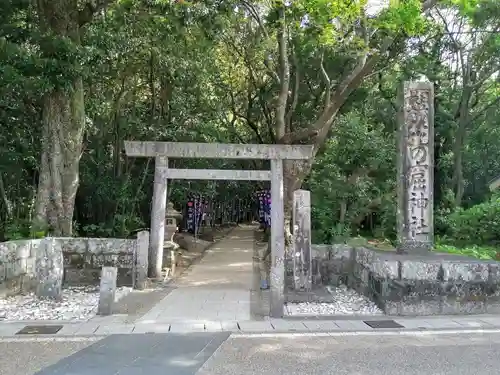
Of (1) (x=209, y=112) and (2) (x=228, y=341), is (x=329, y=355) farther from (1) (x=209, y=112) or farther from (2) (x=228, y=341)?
(1) (x=209, y=112)

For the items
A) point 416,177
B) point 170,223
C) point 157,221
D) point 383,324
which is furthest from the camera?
point 170,223

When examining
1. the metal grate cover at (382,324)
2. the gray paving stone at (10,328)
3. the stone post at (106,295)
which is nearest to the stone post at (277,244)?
the metal grate cover at (382,324)

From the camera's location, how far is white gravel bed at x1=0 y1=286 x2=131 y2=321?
8041mm

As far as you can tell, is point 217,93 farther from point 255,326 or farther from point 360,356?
point 360,356

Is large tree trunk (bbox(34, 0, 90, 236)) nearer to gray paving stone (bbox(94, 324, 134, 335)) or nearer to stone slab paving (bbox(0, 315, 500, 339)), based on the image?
stone slab paving (bbox(0, 315, 500, 339))

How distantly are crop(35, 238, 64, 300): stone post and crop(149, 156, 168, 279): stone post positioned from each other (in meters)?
2.73

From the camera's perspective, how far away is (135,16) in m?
13.0

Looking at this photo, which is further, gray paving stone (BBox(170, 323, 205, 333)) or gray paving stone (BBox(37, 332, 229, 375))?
gray paving stone (BBox(170, 323, 205, 333))

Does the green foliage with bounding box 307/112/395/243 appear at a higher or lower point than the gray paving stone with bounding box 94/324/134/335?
higher

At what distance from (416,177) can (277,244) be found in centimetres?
313

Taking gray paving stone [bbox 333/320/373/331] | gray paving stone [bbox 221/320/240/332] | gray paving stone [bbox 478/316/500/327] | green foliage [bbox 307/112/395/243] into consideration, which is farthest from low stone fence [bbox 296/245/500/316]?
green foliage [bbox 307/112/395/243]

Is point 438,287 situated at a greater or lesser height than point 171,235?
lesser

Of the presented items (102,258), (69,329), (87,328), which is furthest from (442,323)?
(102,258)

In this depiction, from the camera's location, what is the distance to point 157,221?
1170 cm
